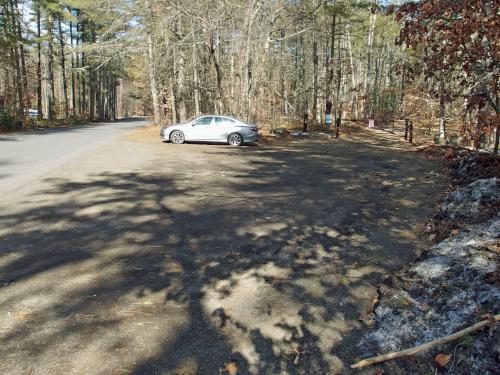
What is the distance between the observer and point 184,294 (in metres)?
4.29

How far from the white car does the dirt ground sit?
30.7 ft

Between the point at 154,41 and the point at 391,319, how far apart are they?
2546 centimetres

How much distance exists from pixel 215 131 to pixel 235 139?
1.09 meters

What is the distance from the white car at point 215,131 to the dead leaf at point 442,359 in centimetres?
1708

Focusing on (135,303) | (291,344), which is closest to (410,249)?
(291,344)

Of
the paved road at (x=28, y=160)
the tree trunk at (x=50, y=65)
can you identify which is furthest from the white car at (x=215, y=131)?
the tree trunk at (x=50, y=65)

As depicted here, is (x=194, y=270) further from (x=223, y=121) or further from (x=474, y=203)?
(x=223, y=121)

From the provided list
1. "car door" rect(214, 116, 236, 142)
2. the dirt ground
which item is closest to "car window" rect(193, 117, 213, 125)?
"car door" rect(214, 116, 236, 142)

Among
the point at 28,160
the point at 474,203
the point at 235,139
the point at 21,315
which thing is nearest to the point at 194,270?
the point at 21,315

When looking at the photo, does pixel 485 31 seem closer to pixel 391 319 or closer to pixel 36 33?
pixel 391 319

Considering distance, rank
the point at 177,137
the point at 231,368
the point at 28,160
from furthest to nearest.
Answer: the point at 177,137
the point at 28,160
the point at 231,368

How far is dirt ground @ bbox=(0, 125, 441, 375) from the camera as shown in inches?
130

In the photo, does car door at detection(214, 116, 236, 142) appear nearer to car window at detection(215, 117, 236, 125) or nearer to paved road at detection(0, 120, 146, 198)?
car window at detection(215, 117, 236, 125)

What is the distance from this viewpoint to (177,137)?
20.0 metres
